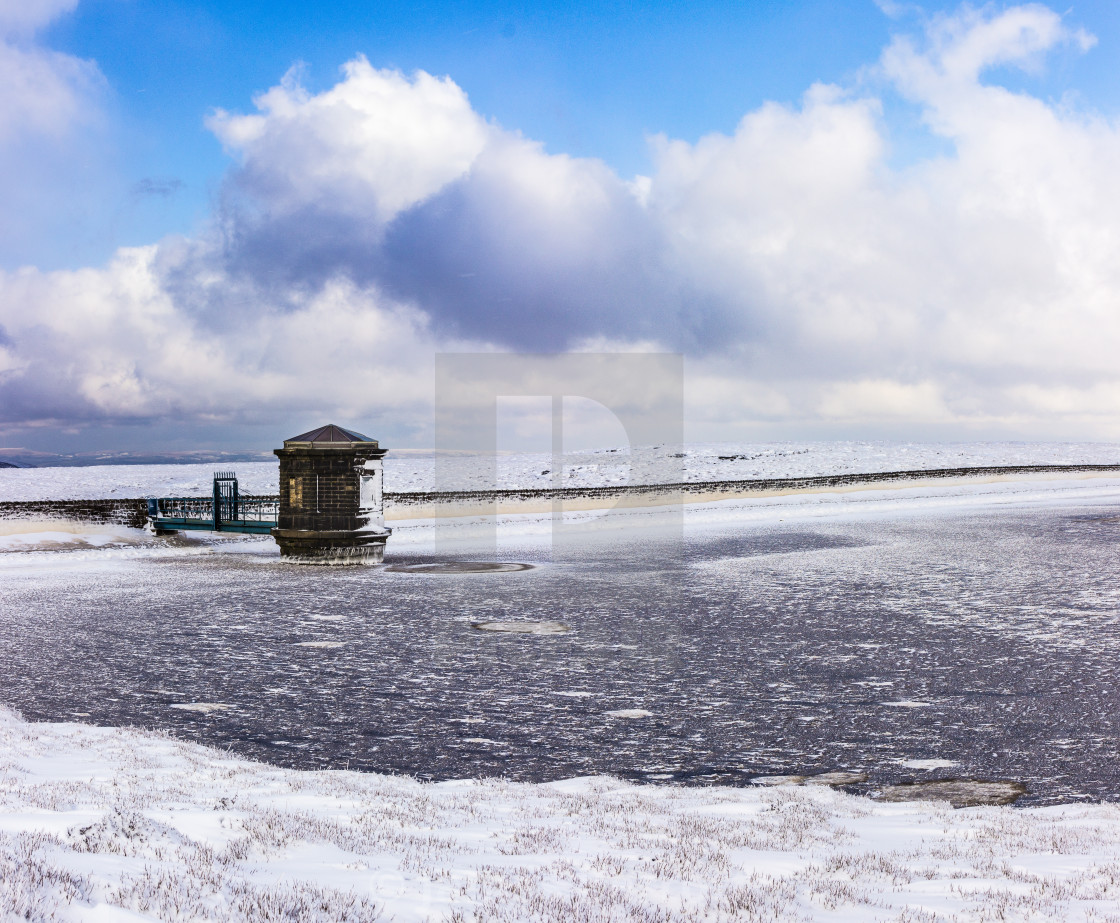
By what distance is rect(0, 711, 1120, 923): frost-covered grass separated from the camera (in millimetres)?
3188

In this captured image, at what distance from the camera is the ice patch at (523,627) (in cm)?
1022

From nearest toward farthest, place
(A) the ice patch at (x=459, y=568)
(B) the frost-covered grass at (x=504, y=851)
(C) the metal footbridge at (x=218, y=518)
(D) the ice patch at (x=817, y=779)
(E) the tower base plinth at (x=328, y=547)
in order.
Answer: (B) the frost-covered grass at (x=504, y=851) < (D) the ice patch at (x=817, y=779) < (A) the ice patch at (x=459, y=568) < (E) the tower base plinth at (x=328, y=547) < (C) the metal footbridge at (x=218, y=518)

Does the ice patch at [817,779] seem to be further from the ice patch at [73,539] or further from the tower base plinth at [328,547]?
the ice patch at [73,539]

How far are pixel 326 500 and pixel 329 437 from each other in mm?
1338

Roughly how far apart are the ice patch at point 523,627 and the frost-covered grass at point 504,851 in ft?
16.5

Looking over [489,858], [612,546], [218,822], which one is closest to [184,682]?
[218,822]

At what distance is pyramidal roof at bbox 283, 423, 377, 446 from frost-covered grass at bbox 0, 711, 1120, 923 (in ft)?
43.0

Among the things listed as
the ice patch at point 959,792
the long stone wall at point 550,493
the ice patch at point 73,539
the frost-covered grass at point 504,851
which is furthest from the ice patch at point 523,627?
the long stone wall at point 550,493

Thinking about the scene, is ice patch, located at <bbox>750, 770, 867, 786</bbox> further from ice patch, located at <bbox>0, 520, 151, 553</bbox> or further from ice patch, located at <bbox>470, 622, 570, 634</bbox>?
ice patch, located at <bbox>0, 520, 151, 553</bbox>

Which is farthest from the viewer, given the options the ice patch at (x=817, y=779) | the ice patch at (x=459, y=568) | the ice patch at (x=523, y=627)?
the ice patch at (x=459, y=568)

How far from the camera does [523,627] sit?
1048cm

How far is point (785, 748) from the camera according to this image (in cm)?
600

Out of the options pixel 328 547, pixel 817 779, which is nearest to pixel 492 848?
pixel 817 779

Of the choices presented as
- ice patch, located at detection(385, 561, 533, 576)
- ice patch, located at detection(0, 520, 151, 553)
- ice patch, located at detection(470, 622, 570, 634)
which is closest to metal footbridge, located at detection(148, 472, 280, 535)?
ice patch, located at detection(0, 520, 151, 553)
